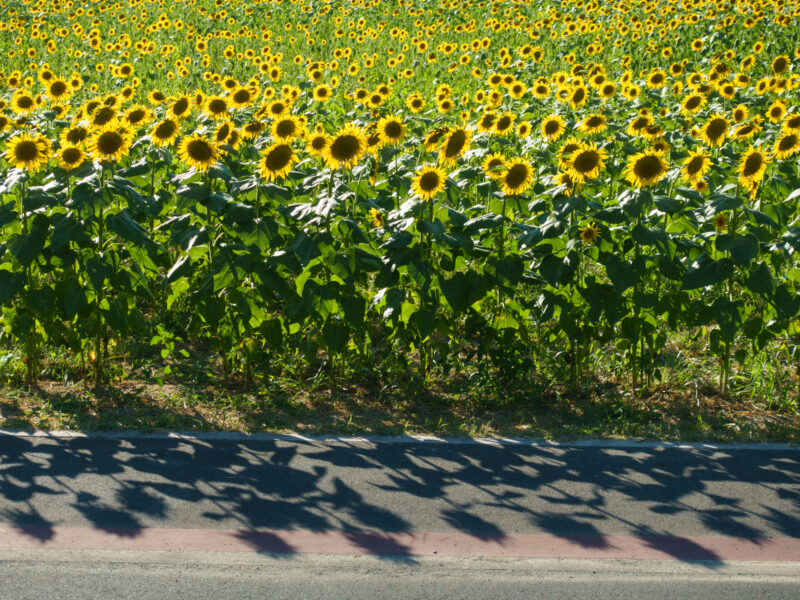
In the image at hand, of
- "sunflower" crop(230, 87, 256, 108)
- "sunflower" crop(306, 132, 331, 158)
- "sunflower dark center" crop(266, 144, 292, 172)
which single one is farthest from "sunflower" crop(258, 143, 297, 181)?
"sunflower" crop(230, 87, 256, 108)

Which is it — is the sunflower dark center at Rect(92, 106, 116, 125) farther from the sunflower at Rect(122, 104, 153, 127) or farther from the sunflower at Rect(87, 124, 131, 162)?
the sunflower at Rect(87, 124, 131, 162)

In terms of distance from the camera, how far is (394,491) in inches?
176

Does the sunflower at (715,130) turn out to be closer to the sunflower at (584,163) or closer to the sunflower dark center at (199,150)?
the sunflower at (584,163)

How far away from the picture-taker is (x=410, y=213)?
208 inches

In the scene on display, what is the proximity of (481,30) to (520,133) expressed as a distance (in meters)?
10.9

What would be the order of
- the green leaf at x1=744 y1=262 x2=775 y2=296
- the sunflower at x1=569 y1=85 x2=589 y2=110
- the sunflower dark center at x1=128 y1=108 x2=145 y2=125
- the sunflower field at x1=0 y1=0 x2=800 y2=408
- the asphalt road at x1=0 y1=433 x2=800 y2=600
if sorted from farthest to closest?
the sunflower at x1=569 y1=85 x2=589 y2=110
the sunflower dark center at x1=128 y1=108 x2=145 y2=125
the sunflower field at x1=0 y1=0 x2=800 y2=408
the green leaf at x1=744 y1=262 x2=775 y2=296
the asphalt road at x1=0 y1=433 x2=800 y2=600

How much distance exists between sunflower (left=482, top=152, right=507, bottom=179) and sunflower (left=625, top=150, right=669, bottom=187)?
679 mm

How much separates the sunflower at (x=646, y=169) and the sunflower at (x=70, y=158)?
9.51ft

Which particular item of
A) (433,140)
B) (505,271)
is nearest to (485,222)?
(505,271)

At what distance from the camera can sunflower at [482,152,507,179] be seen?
16.7ft

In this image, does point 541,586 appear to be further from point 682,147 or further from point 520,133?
point 682,147

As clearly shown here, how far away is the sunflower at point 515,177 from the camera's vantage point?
16.6 feet

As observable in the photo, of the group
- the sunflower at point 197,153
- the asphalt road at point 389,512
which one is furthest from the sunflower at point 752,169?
the sunflower at point 197,153

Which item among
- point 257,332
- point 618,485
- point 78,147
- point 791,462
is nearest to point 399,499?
point 618,485
